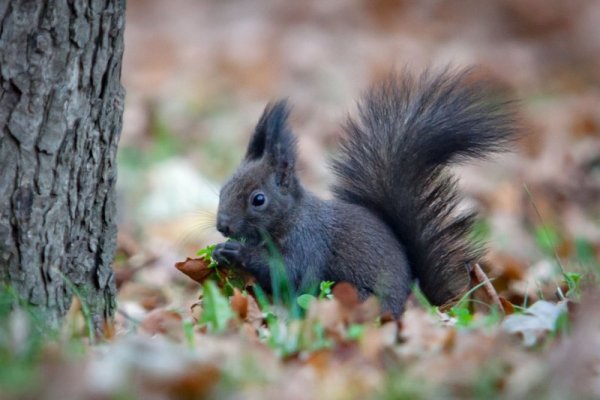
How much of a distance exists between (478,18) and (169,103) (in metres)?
4.03

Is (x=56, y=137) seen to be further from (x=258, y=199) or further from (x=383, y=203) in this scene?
(x=383, y=203)

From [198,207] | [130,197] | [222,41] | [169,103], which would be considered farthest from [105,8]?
[222,41]

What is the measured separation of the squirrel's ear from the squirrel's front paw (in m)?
0.45

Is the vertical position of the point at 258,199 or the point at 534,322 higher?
the point at 258,199

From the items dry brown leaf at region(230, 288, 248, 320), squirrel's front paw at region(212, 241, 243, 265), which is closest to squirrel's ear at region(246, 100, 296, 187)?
squirrel's front paw at region(212, 241, 243, 265)

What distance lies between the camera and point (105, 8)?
300 cm

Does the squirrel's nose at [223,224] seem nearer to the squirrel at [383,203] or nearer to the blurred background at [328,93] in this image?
the squirrel at [383,203]

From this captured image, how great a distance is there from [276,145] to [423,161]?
1.83ft

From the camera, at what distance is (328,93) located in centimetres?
1013

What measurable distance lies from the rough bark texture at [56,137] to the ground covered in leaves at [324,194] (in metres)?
0.17

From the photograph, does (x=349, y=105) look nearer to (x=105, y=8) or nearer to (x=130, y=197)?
(x=130, y=197)

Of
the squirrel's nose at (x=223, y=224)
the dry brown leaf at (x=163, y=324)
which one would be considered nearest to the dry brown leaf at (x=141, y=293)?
the squirrel's nose at (x=223, y=224)

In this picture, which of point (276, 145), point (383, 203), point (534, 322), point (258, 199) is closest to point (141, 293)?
point (258, 199)

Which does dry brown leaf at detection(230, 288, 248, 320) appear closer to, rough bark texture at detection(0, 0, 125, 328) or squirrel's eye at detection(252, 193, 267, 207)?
rough bark texture at detection(0, 0, 125, 328)
